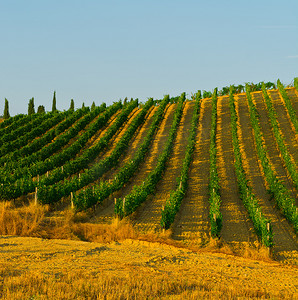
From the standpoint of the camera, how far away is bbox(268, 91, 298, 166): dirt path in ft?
Answer: 113

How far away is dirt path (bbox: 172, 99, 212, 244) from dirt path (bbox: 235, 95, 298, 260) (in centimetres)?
326

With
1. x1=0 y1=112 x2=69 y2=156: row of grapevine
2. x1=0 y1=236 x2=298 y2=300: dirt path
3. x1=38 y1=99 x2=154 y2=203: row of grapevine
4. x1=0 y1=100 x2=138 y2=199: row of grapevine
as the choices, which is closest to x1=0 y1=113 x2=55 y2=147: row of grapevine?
x1=0 y1=112 x2=69 y2=156: row of grapevine

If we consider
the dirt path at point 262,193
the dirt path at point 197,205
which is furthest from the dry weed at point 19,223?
the dirt path at point 262,193

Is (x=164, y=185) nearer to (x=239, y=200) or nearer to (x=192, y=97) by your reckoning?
(x=239, y=200)

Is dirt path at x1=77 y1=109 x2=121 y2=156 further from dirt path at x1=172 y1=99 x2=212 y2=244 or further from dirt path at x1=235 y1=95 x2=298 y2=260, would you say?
dirt path at x1=235 y1=95 x2=298 y2=260

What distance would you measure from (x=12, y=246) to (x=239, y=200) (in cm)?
1532

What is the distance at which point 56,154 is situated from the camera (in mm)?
38000

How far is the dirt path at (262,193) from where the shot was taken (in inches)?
591

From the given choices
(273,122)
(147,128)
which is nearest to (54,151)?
(147,128)

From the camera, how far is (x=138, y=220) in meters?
19.1

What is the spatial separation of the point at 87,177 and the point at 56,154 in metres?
12.6

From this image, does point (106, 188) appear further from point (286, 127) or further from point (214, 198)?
point (286, 127)

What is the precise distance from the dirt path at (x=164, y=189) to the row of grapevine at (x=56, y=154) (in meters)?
9.54

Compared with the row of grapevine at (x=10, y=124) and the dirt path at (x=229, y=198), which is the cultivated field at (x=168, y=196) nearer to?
the dirt path at (x=229, y=198)
